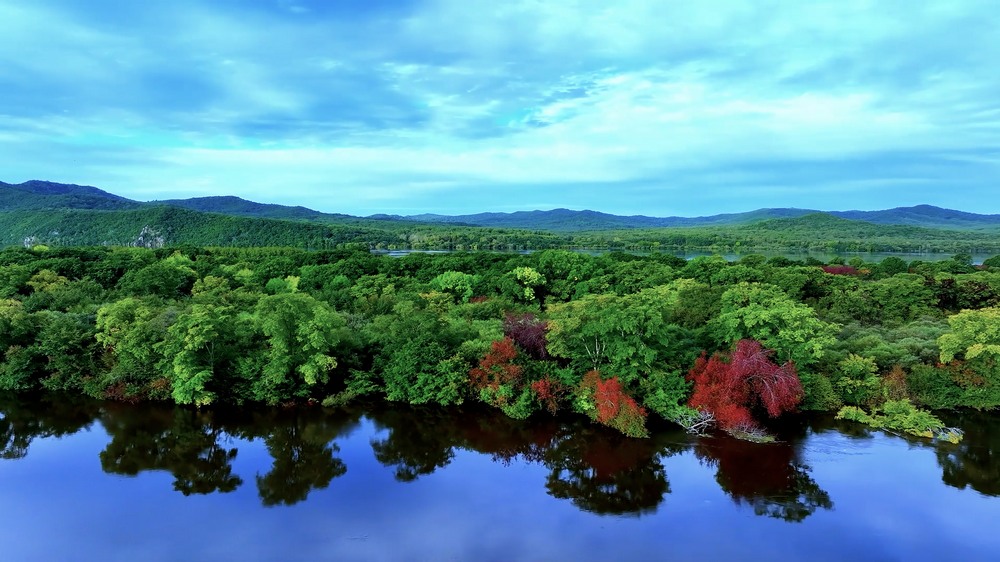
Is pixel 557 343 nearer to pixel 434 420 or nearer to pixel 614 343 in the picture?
pixel 614 343

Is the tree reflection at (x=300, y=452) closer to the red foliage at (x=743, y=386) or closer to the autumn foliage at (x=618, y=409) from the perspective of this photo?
the autumn foliage at (x=618, y=409)

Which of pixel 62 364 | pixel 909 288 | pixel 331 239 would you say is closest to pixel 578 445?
pixel 62 364

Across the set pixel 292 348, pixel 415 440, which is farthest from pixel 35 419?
pixel 415 440

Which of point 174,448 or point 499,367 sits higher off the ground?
point 499,367

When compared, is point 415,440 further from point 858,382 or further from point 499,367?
point 858,382

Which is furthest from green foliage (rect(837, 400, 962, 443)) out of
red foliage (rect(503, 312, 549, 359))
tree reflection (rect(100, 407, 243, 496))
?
tree reflection (rect(100, 407, 243, 496))

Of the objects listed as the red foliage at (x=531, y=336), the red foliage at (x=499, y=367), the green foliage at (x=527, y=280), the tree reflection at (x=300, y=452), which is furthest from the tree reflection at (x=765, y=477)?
the green foliage at (x=527, y=280)

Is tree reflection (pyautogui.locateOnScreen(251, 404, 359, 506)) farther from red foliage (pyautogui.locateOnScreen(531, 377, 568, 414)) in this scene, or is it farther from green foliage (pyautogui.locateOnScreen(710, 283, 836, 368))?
green foliage (pyautogui.locateOnScreen(710, 283, 836, 368))
